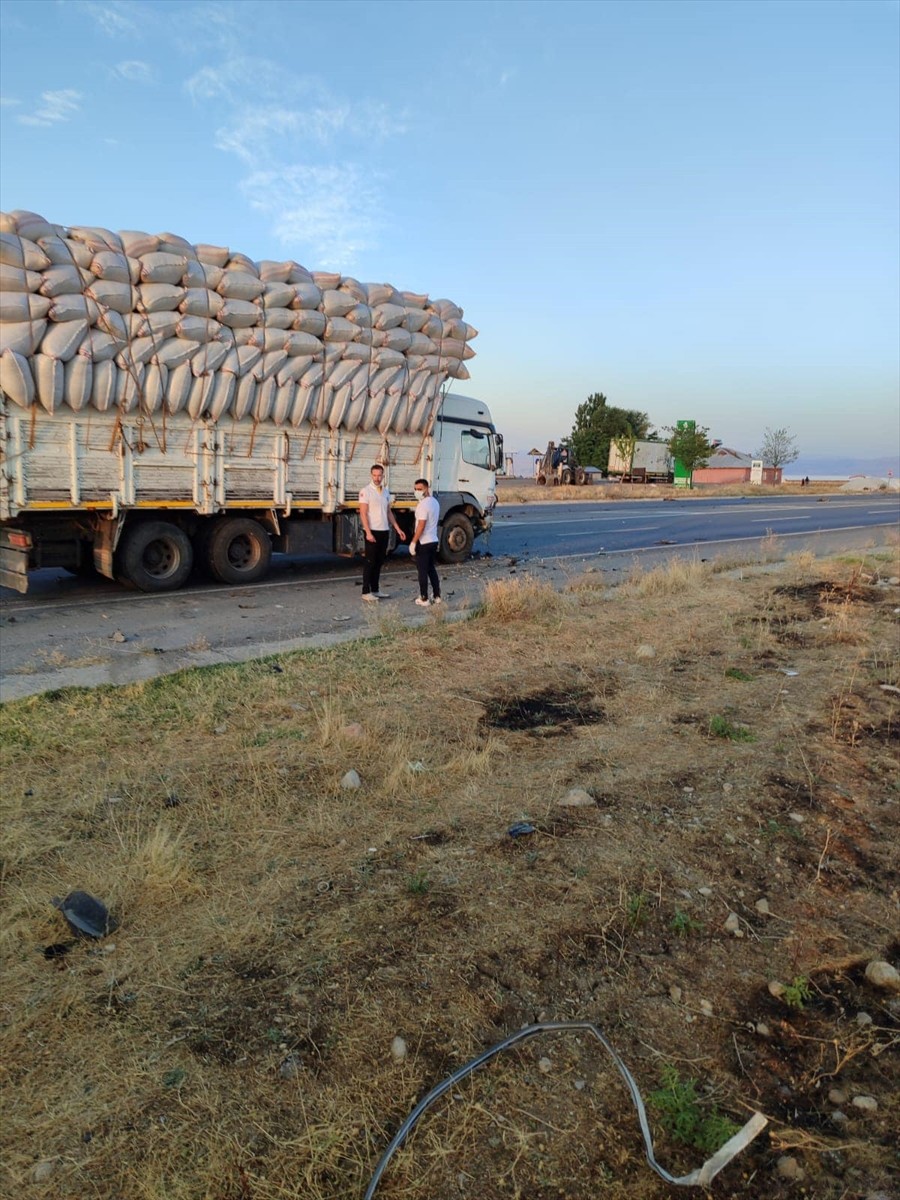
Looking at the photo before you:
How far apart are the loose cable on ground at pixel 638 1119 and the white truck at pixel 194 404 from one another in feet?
29.1

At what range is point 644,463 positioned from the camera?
6775 cm

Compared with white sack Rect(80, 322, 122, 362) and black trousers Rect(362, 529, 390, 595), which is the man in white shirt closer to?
black trousers Rect(362, 529, 390, 595)

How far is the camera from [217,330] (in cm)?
1055

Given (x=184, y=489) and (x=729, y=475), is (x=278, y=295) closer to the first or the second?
(x=184, y=489)

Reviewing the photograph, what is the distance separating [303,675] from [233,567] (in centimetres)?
542

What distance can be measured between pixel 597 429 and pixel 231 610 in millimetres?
74860

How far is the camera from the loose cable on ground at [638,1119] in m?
2.15

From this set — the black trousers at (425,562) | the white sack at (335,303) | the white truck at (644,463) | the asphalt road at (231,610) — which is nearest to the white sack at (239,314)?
the white sack at (335,303)

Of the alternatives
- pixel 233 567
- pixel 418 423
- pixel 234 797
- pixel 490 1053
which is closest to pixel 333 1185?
pixel 490 1053

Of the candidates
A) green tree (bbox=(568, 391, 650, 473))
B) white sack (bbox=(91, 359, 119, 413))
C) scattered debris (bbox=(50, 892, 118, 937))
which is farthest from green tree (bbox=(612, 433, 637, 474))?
scattered debris (bbox=(50, 892, 118, 937))

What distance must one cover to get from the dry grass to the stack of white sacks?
199 inches

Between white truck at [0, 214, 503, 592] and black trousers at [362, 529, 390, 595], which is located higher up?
white truck at [0, 214, 503, 592]

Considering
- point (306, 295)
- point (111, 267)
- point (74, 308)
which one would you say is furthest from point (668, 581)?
point (74, 308)

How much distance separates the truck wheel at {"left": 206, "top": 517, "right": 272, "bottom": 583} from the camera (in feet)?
37.6
